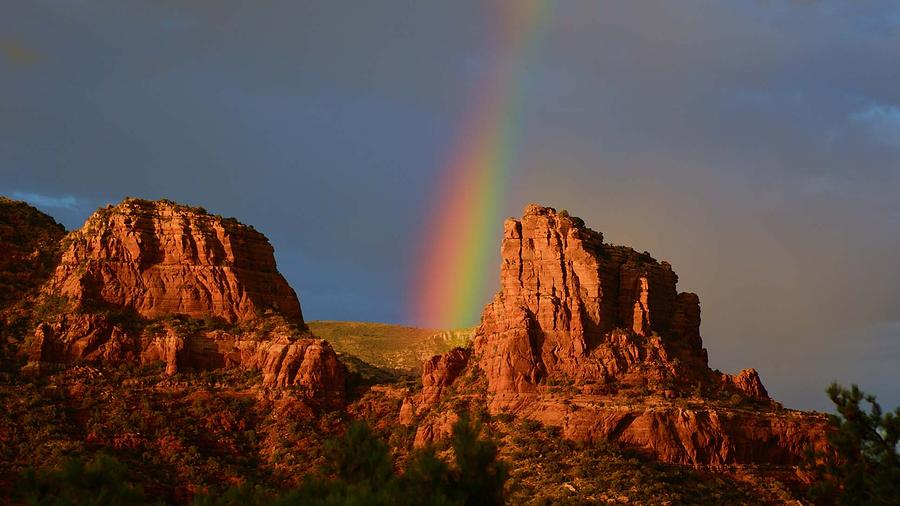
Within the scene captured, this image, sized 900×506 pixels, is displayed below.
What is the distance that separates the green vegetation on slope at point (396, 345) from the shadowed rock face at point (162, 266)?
56491 mm

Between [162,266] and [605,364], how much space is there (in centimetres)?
4133

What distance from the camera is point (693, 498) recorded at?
91.2m

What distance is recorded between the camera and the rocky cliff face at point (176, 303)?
113188 millimetres

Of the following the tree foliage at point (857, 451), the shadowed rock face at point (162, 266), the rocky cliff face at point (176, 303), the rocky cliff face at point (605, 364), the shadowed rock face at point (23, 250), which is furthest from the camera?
the shadowed rock face at point (23, 250)

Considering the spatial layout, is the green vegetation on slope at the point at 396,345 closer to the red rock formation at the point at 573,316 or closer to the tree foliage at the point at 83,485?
the red rock formation at the point at 573,316

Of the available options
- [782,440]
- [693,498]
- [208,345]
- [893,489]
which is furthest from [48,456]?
[893,489]

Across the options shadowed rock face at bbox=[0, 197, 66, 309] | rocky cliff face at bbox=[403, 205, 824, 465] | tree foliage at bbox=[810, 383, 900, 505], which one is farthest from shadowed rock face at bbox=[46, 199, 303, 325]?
tree foliage at bbox=[810, 383, 900, 505]

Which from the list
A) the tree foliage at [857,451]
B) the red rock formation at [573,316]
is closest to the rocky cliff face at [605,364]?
the red rock formation at [573,316]

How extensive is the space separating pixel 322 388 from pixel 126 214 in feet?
80.5

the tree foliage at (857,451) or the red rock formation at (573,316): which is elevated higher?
the red rock formation at (573,316)

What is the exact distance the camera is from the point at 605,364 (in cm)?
10475

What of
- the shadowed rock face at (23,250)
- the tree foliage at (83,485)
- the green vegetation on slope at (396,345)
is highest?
the green vegetation on slope at (396,345)

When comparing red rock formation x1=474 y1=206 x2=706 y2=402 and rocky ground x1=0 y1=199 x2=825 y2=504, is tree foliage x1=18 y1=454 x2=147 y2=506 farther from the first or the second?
red rock formation x1=474 y1=206 x2=706 y2=402

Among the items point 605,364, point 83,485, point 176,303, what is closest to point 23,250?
point 176,303
